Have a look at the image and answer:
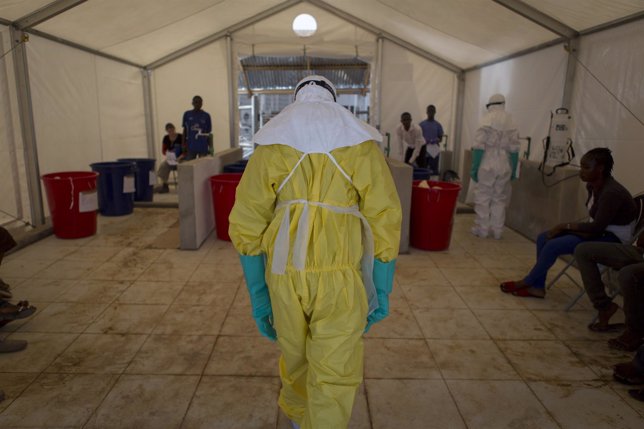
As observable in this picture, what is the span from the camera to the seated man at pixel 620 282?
7.89 feet

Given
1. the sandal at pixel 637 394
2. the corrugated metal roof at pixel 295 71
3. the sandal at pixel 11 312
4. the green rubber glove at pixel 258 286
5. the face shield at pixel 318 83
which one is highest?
the corrugated metal roof at pixel 295 71

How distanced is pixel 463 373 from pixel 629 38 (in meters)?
3.20

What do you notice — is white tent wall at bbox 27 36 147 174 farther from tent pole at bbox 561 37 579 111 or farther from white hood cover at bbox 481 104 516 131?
tent pole at bbox 561 37 579 111

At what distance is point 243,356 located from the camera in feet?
8.05

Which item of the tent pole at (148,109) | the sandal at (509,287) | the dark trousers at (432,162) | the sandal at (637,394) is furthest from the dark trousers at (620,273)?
the tent pole at (148,109)

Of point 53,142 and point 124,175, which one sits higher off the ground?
point 53,142

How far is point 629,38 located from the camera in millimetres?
3680

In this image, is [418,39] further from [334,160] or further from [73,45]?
[334,160]

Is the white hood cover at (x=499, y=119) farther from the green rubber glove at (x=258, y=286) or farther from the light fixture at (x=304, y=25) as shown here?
the green rubber glove at (x=258, y=286)

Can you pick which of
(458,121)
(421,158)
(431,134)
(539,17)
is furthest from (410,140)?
(539,17)

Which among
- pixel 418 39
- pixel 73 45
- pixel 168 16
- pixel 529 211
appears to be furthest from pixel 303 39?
pixel 529 211

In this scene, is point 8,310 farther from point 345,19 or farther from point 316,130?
point 345,19

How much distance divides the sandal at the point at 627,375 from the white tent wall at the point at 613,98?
186cm

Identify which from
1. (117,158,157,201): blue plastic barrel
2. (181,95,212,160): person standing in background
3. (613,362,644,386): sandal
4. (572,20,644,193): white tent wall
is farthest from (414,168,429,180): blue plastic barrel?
(117,158,157,201): blue plastic barrel
